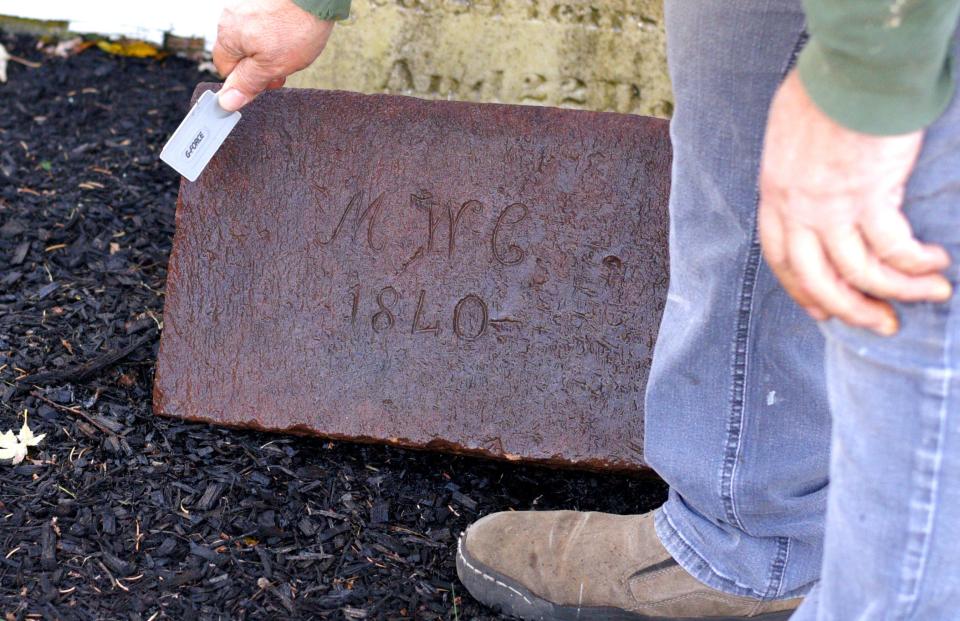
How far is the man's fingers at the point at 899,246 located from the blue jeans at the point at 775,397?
0.7 inches

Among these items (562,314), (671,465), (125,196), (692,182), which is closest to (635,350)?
(562,314)

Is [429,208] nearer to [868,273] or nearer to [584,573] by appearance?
[584,573]

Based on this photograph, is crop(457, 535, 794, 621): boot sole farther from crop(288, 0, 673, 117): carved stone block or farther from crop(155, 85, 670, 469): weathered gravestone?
crop(288, 0, 673, 117): carved stone block

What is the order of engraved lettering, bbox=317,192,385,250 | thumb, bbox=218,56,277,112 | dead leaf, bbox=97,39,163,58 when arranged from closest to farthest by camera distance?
thumb, bbox=218,56,277,112 < engraved lettering, bbox=317,192,385,250 < dead leaf, bbox=97,39,163,58

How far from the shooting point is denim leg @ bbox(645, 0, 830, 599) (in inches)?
55.2

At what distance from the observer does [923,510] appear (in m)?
0.98

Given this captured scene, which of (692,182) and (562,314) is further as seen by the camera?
(562,314)

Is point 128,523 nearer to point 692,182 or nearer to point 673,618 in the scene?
point 673,618

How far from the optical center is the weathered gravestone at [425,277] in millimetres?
2137

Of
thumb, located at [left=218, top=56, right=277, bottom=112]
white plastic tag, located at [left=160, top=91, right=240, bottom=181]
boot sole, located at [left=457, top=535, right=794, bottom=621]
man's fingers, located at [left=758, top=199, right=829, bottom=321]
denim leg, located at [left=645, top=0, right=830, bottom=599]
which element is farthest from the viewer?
white plastic tag, located at [left=160, top=91, right=240, bottom=181]

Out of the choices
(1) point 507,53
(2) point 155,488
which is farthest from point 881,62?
(1) point 507,53

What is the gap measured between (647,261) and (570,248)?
17cm

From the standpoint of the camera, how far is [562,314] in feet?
7.09

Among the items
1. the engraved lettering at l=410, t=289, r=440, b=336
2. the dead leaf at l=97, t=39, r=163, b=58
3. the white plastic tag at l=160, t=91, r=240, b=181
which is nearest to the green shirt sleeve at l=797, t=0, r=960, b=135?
the engraved lettering at l=410, t=289, r=440, b=336
